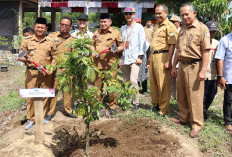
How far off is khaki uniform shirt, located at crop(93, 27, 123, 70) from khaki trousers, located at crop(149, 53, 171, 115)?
0.74 meters

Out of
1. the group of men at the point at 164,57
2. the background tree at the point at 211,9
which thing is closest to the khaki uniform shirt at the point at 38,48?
the group of men at the point at 164,57

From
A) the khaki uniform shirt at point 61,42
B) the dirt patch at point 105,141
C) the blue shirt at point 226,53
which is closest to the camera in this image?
the dirt patch at point 105,141

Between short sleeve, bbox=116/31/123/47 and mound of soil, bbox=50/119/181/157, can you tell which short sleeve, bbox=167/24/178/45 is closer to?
short sleeve, bbox=116/31/123/47

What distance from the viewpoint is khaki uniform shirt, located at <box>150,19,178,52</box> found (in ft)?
12.6

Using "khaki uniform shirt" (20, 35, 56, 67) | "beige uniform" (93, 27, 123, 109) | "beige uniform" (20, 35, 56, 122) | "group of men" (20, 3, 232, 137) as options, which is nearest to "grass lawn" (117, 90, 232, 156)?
"group of men" (20, 3, 232, 137)

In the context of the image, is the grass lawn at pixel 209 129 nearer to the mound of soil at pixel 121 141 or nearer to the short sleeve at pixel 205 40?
the mound of soil at pixel 121 141

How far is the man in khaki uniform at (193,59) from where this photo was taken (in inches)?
131

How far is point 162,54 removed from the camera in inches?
156

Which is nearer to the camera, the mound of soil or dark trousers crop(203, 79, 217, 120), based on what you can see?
the mound of soil

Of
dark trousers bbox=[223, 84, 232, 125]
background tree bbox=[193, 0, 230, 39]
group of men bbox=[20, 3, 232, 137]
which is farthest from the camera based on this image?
background tree bbox=[193, 0, 230, 39]

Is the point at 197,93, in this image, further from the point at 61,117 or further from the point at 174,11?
the point at 174,11

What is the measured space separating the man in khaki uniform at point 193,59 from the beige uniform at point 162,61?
0.90 feet

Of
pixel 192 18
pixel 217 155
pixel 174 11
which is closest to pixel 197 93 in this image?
pixel 217 155

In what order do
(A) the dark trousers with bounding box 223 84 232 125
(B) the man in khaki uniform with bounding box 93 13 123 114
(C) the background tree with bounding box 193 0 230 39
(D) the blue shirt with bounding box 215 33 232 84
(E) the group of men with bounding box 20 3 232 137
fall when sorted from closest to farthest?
(E) the group of men with bounding box 20 3 232 137 → (D) the blue shirt with bounding box 215 33 232 84 → (A) the dark trousers with bounding box 223 84 232 125 → (B) the man in khaki uniform with bounding box 93 13 123 114 → (C) the background tree with bounding box 193 0 230 39
